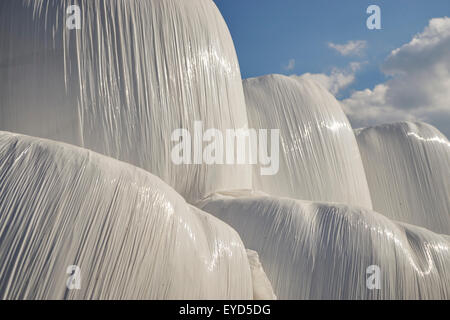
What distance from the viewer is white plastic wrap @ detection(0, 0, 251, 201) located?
7.03 feet

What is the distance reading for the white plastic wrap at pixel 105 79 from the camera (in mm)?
2143

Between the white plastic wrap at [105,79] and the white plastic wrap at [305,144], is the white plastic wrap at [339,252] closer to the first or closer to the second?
the white plastic wrap at [105,79]

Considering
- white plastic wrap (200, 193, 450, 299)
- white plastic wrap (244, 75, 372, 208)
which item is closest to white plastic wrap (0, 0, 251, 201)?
white plastic wrap (200, 193, 450, 299)

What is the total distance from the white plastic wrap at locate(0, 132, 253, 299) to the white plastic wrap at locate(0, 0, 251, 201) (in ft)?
1.79

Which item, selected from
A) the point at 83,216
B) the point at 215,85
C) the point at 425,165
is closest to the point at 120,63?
the point at 215,85

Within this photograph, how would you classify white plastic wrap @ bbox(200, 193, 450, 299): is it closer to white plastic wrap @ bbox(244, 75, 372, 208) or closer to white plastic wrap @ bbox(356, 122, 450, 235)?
white plastic wrap @ bbox(244, 75, 372, 208)

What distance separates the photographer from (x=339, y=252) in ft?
6.72

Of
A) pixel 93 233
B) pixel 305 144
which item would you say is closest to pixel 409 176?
pixel 305 144

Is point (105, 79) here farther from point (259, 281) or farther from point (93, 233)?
point (259, 281)

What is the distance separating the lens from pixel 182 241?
5.23ft

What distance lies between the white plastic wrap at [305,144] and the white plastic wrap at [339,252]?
779mm

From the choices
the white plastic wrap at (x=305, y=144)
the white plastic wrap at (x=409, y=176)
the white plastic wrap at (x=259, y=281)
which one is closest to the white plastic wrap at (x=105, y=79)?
the white plastic wrap at (x=259, y=281)

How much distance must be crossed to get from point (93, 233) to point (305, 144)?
79.8 inches
